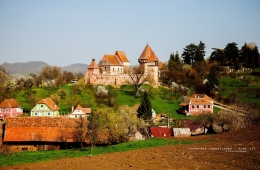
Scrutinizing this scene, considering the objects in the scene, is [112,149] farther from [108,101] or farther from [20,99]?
[20,99]

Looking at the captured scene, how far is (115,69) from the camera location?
71500 mm

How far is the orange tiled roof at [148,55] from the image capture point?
71.0 metres

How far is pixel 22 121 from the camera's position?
36.7 metres

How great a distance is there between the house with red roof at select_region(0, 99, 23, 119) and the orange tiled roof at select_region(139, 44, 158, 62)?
84.8 feet

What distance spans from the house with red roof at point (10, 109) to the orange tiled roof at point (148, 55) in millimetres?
25847

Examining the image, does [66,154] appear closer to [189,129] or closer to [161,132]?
[161,132]

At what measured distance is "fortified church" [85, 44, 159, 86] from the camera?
68.2 meters

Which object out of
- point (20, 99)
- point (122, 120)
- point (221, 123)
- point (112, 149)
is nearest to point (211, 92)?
point (221, 123)

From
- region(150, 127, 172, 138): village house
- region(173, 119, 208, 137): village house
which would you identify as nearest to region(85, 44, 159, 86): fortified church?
region(173, 119, 208, 137): village house

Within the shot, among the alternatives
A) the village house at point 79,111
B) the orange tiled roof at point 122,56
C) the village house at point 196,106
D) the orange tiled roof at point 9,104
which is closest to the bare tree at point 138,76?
the orange tiled roof at point 122,56

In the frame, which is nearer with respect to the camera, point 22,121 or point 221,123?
point 22,121

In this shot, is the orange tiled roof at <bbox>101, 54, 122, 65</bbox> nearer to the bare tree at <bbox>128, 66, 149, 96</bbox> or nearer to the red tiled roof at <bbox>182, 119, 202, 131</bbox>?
the bare tree at <bbox>128, 66, 149, 96</bbox>

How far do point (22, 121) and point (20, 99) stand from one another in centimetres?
2583

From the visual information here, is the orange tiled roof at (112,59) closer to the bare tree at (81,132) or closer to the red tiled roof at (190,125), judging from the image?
the red tiled roof at (190,125)
